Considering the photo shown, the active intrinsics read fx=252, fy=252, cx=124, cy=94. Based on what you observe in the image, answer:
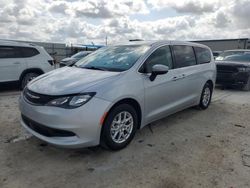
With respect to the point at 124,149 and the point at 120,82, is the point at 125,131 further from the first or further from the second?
the point at 120,82

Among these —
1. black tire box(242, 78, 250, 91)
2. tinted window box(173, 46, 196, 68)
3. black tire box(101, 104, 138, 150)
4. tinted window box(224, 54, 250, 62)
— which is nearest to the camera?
black tire box(101, 104, 138, 150)

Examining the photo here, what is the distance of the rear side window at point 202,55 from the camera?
19.4 feet

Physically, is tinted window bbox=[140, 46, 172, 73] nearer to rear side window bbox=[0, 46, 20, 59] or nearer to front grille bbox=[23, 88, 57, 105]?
front grille bbox=[23, 88, 57, 105]

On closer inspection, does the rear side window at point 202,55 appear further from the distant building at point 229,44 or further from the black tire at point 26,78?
the distant building at point 229,44

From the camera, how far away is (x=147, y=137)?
14.5 ft

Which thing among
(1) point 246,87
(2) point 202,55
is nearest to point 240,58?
(1) point 246,87

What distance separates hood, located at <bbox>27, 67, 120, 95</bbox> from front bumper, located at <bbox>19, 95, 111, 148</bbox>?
245mm

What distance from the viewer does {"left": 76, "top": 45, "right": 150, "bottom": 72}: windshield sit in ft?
13.6

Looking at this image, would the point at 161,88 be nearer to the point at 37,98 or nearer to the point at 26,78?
the point at 37,98

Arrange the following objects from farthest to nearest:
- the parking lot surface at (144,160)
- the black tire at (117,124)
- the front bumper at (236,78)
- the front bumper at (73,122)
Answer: the front bumper at (236,78) → the black tire at (117,124) → the front bumper at (73,122) → the parking lot surface at (144,160)

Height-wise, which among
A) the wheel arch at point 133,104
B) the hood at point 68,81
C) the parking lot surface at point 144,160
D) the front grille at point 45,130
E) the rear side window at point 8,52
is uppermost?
the rear side window at point 8,52

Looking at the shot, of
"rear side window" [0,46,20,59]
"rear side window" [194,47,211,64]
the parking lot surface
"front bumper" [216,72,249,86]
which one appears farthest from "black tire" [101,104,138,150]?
"front bumper" [216,72,249,86]

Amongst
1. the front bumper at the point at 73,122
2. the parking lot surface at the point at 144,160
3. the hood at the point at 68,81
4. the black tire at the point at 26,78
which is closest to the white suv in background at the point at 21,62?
the black tire at the point at 26,78

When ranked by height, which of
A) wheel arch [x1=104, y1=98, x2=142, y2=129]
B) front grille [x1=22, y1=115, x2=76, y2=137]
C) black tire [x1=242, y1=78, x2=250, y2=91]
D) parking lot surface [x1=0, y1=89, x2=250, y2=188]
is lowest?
black tire [x1=242, y1=78, x2=250, y2=91]
